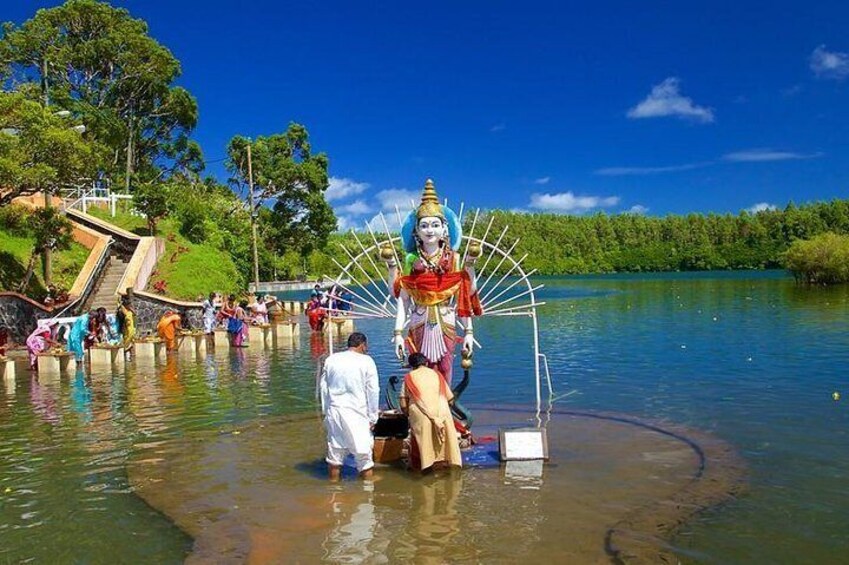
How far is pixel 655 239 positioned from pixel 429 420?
121 m

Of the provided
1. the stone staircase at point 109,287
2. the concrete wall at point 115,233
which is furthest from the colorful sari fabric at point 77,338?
the concrete wall at point 115,233

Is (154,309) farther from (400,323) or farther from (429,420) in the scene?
(429,420)

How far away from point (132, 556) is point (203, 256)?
85.5 ft

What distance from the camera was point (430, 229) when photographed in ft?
30.1

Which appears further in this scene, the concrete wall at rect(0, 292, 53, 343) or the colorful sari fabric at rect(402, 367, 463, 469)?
the concrete wall at rect(0, 292, 53, 343)

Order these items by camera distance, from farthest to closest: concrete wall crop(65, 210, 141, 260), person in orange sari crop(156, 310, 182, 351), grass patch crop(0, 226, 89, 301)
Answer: concrete wall crop(65, 210, 141, 260)
grass patch crop(0, 226, 89, 301)
person in orange sari crop(156, 310, 182, 351)

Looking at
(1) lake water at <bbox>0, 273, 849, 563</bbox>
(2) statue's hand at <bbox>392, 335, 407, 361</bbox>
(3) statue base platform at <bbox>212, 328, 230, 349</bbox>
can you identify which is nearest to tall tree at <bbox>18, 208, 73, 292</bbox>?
(3) statue base platform at <bbox>212, 328, 230, 349</bbox>

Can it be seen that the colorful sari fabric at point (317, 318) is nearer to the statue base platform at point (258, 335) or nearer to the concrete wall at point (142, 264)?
the statue base platform at point (258, 335)

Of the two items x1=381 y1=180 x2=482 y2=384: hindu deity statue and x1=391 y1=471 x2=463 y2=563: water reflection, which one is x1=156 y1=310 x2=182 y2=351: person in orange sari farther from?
x1=391 y1=471 x2=463 y2=563: water reflection

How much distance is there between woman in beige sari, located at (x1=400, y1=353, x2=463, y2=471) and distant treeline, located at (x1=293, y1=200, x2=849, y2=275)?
94566 millimetres

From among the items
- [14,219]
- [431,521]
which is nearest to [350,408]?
[431,521]

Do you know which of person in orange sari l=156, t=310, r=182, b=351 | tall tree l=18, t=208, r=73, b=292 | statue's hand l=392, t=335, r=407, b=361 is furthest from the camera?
tall tree l=18, t=208, r=73, b=292

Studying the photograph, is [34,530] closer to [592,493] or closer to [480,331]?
[592,493]

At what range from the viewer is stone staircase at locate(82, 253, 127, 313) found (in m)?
24.6
